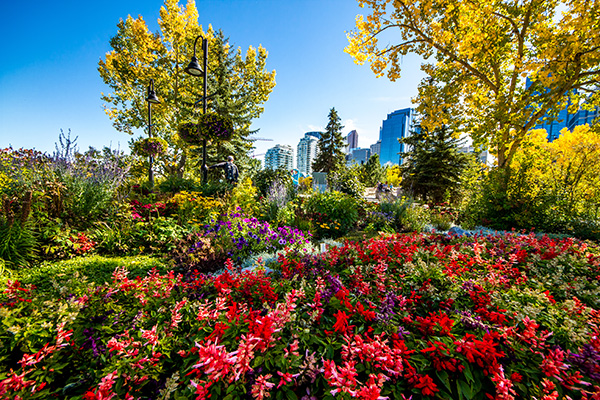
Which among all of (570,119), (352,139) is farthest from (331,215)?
(352,139)

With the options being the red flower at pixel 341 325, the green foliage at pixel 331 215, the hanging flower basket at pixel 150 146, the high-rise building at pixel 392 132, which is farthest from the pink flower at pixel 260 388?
the high-rise building at pixel 392 132

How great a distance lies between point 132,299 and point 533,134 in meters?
10.5

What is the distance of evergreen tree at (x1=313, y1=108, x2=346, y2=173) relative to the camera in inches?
986

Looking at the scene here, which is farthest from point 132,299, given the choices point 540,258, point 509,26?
point 509,26

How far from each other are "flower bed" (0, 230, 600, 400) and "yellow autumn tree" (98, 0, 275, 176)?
10.7 metres

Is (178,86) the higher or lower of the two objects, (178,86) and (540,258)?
the higher

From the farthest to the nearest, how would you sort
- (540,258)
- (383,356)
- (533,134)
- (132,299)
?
(533,134), (540,258), (132,299), (383,356)

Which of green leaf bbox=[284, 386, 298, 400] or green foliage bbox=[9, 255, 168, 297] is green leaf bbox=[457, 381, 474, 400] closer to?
green leaf bbox=[284, 386, 298, 400]

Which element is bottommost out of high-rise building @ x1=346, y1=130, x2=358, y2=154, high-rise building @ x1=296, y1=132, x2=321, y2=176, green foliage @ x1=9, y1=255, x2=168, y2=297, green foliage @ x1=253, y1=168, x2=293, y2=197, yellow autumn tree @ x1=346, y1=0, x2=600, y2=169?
green foliage @ x1=9, y1=255, x2=168, y2=297

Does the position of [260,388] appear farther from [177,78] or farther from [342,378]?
[177,78]

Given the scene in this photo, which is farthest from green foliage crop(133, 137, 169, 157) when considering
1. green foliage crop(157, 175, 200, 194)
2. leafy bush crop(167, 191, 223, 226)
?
leafy bush crop(167, 191, 223, 226)

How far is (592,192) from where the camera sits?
5672 mm

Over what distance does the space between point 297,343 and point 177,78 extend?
633 inches

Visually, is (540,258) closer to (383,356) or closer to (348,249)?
(348,249)
